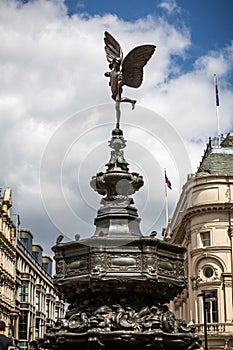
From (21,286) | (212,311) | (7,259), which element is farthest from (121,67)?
(21,286)

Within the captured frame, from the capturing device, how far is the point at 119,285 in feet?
40.6

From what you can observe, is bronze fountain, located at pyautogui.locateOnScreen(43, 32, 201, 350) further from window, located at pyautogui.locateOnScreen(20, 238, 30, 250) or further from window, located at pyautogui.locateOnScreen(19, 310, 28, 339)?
window, located at pyautogui.locateOnScreen(20, 238, 30, 250)

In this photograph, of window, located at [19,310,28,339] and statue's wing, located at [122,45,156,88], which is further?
window, located at [19,310,28,339]

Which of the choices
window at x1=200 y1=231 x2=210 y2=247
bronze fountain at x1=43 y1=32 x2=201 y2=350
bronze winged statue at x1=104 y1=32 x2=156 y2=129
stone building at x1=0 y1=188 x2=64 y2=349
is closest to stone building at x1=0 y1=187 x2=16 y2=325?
stone building at x1=0 y1=188 x2=64 y2=349

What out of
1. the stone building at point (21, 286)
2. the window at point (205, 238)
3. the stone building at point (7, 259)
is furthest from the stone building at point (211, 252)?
the stone building at point (7, 259)

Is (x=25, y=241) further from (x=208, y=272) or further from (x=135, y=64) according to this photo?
(x=135, y=64)

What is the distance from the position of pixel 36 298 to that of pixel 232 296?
5241 centimetres

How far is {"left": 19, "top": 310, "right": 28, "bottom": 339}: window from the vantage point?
88.4 meters

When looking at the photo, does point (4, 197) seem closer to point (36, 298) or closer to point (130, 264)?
point (36, 298)

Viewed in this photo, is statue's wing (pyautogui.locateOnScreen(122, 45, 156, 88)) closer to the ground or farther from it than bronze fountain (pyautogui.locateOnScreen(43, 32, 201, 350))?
farther from it

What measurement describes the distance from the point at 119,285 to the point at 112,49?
545 centimetres

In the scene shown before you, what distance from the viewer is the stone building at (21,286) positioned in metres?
72.1

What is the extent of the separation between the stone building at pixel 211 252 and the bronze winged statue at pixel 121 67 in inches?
1559

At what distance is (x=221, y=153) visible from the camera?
213 ft
